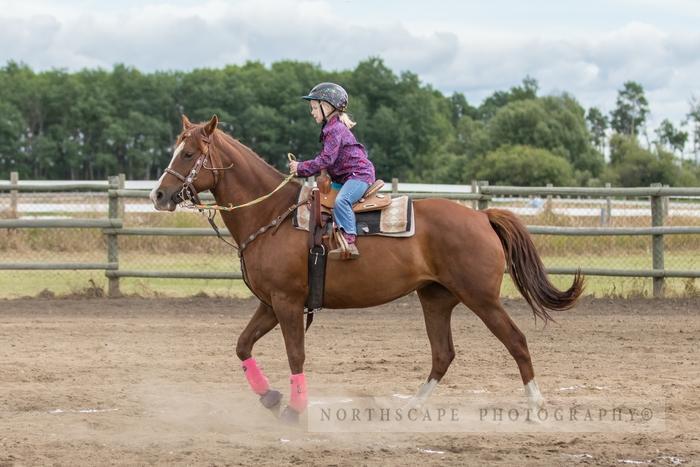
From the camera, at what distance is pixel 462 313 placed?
13102 mm

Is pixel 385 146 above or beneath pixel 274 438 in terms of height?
above

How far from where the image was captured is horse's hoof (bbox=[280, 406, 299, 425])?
7.04 meters

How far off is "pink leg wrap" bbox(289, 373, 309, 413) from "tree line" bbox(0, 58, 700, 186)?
48782mm

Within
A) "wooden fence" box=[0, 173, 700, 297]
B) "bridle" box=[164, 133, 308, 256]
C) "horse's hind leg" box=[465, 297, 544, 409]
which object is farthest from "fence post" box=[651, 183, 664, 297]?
"bridle" box=[164, 133, 308, 256]

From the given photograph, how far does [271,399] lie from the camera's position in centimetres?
722

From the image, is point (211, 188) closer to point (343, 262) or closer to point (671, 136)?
point (343, 262)

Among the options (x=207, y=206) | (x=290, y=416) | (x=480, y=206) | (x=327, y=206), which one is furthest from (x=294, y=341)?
(x=480, y=206)

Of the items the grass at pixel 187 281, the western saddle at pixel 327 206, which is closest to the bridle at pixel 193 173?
the western saddle at pixel 327 206

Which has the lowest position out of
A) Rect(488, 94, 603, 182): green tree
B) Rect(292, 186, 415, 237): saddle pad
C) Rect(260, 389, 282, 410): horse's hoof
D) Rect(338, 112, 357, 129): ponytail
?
Rect(260, 389, 282, 410): horse's hoof

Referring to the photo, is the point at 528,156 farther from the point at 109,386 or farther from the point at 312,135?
the point at 109,386

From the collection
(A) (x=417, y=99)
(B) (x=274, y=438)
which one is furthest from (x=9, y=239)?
(A) (x=417, y=99)

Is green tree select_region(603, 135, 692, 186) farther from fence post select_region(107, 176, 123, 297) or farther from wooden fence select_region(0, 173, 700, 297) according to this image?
fence post select_region(107, 176, 123, 297)

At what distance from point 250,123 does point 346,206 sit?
199 ft

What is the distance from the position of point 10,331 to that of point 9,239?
7846 millimetres
